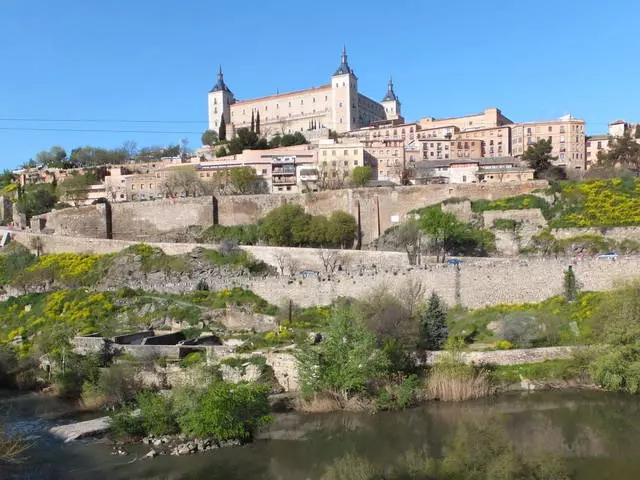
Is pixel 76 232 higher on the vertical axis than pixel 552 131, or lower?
lower

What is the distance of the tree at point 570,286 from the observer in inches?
977

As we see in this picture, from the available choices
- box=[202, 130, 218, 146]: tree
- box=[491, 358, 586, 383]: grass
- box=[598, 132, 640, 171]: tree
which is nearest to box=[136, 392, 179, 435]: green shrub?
box=[491, 358, 586, 383]: grass

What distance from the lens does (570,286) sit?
24906 millimetres

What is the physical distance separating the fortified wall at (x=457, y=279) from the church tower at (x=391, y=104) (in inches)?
2122

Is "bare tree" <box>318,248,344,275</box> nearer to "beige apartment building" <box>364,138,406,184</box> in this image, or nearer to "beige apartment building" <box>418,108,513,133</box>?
"beige apartment building" <box>364,138,406,184</box>

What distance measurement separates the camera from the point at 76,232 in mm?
43375

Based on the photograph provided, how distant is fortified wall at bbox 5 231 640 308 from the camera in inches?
984

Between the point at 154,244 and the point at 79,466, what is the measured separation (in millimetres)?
21392

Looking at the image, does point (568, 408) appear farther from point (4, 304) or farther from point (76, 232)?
point (76, 232)

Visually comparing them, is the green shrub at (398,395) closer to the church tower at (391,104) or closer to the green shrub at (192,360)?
the green shrub at (192,360)

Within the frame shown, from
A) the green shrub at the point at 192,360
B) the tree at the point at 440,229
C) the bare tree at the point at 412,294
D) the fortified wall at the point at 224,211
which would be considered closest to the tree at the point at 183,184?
the fortified wall at the point at 224,211

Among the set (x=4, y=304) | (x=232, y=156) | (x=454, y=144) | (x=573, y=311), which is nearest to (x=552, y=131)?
(x=454, y=144)

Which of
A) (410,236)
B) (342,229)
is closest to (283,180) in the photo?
(342,229)

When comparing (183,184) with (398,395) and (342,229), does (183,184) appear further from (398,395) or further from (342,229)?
(398,395)
